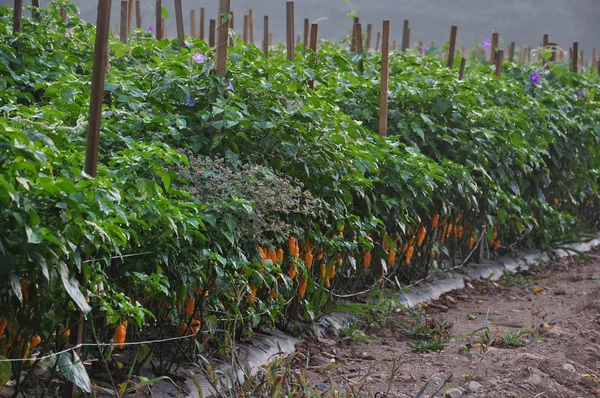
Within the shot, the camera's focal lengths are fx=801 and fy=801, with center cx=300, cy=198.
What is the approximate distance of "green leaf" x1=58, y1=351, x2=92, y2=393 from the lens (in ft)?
7.13

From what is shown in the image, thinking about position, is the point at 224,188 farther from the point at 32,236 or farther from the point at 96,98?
the point at 32,236

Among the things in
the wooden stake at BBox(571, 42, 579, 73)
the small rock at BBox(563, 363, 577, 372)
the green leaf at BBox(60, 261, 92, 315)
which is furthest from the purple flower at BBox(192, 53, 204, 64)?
the wooden stake at BBox(571, 42, 579, 73)

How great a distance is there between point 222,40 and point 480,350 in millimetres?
1755

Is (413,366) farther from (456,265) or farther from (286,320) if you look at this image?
(456,265)

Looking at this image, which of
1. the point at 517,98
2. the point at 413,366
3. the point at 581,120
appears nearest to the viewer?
the point at 413,366

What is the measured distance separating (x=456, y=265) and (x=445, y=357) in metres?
1.84

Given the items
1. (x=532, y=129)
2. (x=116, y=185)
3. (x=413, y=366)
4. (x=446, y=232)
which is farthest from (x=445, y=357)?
(x=532, y=129)

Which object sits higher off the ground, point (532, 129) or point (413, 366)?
point (532, 129)

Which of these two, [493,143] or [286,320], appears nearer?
[286,320]

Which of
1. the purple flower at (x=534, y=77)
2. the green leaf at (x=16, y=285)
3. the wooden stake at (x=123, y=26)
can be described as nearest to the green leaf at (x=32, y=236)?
the green leaf at (x=16, y=285)

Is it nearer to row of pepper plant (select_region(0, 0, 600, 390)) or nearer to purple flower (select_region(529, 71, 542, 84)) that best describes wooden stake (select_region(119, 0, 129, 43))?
row of pepper plant (select_region(0, 0, 600, 390))

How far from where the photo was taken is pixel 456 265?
5.28 meters

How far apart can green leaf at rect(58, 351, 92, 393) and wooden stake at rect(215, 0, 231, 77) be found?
1.58 metres

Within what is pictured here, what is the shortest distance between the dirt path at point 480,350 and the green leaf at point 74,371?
3.04ft
